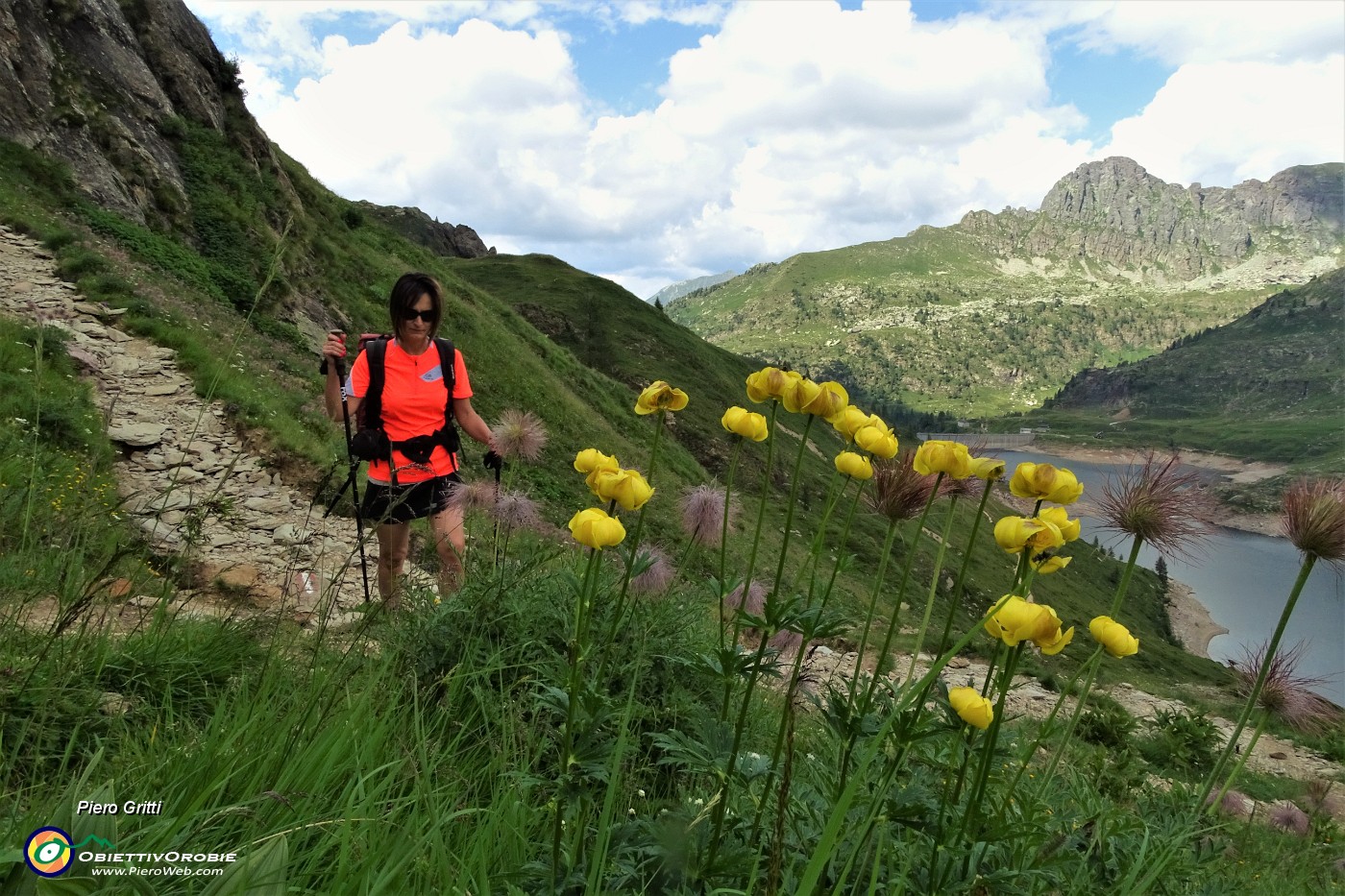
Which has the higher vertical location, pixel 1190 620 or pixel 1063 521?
pixel 1063 521

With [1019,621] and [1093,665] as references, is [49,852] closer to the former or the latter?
[1019,621]

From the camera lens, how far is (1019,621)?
1.49 metres

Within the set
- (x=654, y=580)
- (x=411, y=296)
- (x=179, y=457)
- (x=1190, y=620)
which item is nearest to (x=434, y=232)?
(x=179, y=457)

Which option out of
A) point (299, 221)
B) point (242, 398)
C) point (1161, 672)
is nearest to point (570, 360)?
point (299, 221)

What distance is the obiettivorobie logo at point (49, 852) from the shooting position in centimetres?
121

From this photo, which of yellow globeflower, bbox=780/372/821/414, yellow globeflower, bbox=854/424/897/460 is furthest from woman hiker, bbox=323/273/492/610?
yellow globeflower, bbox=854/424/897/460

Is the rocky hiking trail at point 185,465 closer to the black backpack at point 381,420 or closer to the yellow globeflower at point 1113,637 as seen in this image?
the black backpack at point 381,420

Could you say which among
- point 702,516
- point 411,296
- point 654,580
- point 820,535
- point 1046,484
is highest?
point 411,296

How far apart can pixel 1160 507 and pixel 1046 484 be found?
439 millimetres

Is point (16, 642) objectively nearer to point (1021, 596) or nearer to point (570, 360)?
point (1021, 596)

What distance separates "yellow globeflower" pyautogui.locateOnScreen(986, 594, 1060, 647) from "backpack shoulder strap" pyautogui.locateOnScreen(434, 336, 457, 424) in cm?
408

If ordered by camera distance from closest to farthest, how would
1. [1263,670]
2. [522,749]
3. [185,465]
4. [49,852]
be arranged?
[49,852] < [1263,670] < [522,749] < [185,465]

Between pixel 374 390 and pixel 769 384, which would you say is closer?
pixel 769 384

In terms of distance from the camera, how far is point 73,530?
2.29 metres
